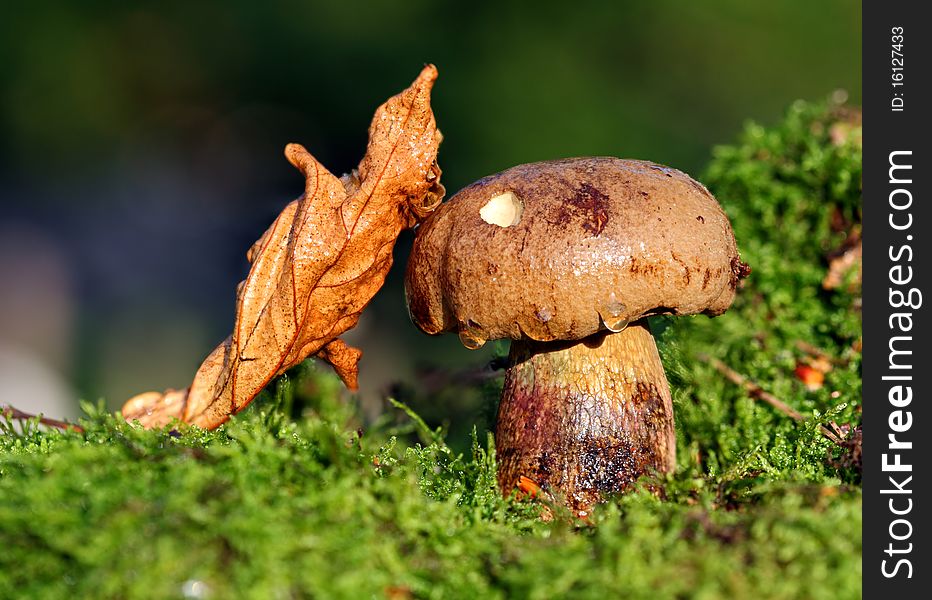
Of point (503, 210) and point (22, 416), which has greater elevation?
point (503, 210)

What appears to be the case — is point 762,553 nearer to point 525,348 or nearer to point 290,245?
point 525,348

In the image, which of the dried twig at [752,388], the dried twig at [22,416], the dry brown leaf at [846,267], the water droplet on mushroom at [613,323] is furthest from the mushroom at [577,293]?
the dry brown leaf at [846,267]

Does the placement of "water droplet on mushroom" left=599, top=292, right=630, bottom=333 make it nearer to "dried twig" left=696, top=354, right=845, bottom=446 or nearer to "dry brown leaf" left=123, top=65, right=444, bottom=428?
"dry brown leaf" left=123, top=65, right=444, bottom=428

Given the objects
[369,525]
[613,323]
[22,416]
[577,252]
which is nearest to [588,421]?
[613,323]

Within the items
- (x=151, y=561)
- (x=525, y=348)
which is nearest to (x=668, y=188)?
(x=525, y=348)

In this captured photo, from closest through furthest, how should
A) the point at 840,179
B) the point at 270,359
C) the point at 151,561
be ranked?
the point at 151,561, the point at 270,359, the point at 840,179

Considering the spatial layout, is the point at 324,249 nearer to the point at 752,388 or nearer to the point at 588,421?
the point at 588,421
